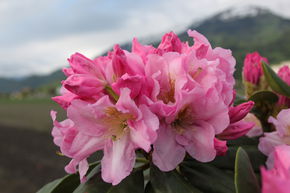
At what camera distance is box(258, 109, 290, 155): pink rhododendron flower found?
104 cm

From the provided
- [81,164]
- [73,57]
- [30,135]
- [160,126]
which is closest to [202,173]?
[160,126]

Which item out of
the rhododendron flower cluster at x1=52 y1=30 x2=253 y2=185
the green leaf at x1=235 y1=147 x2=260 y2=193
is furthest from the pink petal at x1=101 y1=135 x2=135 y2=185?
the green leaf at x1=235 y1=147 x2=260 y2=193

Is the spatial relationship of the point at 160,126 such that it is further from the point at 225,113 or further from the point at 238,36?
the point at 238,36

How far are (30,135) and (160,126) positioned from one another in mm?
18147

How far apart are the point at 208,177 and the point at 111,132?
→ 28 cm

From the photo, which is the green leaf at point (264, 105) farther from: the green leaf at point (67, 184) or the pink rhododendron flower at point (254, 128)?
the green leaf at point (67, 184)

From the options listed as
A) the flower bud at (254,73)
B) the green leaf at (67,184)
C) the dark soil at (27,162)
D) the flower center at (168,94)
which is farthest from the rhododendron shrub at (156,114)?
the dark soil at (27,162)

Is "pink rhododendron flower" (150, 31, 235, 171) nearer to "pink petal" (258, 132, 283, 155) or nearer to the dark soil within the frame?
Answer: "pink petal" (258, 132, 283, 155)

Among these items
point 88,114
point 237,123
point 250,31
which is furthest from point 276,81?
point 250,31

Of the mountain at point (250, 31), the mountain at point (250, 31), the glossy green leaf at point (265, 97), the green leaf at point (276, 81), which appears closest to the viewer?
the green leaf at point (276, 81)

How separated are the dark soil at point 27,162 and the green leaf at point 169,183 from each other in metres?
10.1

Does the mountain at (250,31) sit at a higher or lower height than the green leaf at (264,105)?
lower

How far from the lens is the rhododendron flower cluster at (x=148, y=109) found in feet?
2.89

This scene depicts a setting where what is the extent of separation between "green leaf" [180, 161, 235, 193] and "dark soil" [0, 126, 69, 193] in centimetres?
1004
